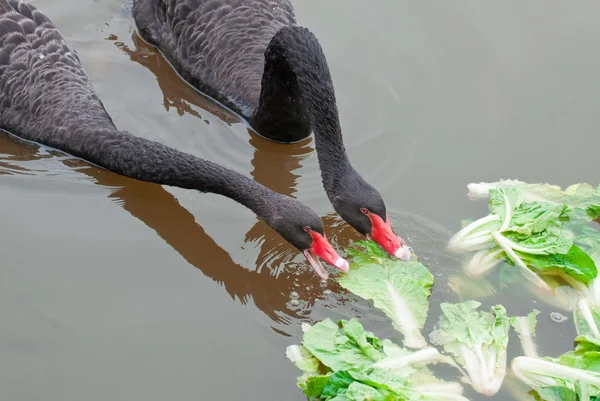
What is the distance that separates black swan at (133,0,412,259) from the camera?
5.72m

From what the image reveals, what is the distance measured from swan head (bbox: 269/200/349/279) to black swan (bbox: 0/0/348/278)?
0.10 feet

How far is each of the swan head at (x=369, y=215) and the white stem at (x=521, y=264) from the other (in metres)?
0.62

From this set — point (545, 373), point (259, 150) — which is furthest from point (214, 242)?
point (545, 373)

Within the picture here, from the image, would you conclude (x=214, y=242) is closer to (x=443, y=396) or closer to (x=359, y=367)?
(x=359, y=367)

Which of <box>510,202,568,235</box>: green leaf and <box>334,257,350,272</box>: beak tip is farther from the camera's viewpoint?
<box>510,202,568,235</box>: green leaf

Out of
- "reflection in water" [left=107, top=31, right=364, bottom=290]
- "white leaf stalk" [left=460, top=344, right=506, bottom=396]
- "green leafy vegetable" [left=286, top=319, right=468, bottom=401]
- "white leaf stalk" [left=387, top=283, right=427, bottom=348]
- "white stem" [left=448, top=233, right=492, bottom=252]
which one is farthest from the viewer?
"reflection in water" [left=107, top=31, right=364, bottom=290]

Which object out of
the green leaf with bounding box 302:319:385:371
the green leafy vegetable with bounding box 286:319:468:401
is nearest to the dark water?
the green leafy vegetable with bounding box 286:319:468:401

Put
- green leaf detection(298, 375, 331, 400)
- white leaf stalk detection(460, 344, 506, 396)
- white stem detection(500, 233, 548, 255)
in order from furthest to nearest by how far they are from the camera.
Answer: white stem detection(500, 233, 548, 255)
white leaf stalk detection(460, 344, 506, 396)
green leaf detection(298, 375, 331, 400)

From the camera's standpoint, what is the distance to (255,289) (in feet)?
19.0

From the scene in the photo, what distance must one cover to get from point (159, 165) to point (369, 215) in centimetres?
165

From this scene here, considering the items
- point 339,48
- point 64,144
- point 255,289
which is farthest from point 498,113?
point 64,144

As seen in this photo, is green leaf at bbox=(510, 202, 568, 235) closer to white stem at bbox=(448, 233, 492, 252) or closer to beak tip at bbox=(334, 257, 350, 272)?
white stem at bbox=(448, 233, 492, 252)

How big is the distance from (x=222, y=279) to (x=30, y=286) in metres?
1.27

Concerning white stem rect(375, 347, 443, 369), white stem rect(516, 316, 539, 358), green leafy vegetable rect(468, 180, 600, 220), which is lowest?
white stem rect(375, 347, 443, 369)
